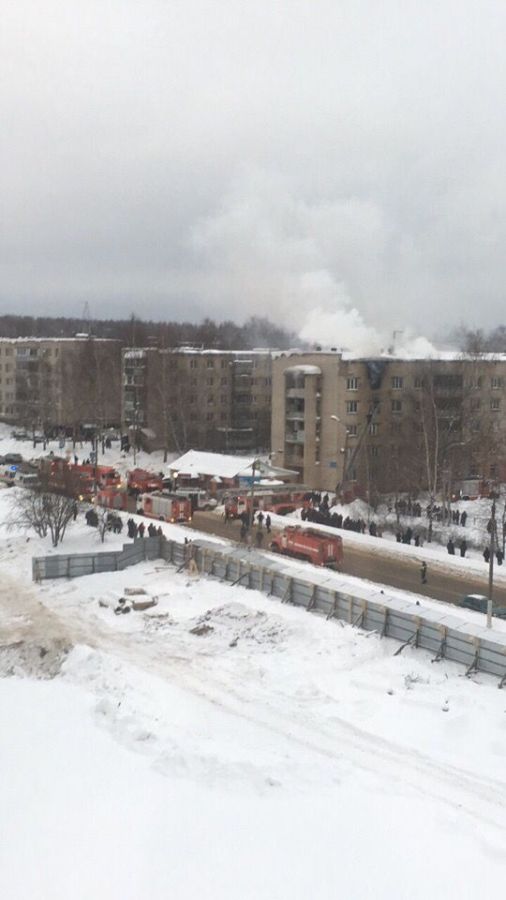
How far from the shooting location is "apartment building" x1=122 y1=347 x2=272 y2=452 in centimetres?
6328

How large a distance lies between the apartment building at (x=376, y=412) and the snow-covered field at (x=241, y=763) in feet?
90.3

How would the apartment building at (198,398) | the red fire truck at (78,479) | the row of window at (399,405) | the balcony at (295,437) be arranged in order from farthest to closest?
the apartment building at (198,398) < the balcony at (295,437) < the row of window at (399,405) < the red fire truck at (78,479)

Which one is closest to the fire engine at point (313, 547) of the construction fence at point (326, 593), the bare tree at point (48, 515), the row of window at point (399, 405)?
the construction fence at point (326, 593)

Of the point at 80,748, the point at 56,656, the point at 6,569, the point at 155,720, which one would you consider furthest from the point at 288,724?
the point at 6,569

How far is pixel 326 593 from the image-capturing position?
23.2 metres

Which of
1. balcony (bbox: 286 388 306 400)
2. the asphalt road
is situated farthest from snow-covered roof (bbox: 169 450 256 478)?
the asphalt road

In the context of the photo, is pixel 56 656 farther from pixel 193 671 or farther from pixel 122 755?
pixel 122 755

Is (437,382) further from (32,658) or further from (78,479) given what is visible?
(32,658)

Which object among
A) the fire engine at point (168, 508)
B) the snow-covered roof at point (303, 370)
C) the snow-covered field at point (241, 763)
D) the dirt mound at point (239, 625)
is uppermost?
the snow-covered roof at point (303, 370)

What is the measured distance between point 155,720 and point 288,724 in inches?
105

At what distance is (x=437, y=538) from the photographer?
36625mm

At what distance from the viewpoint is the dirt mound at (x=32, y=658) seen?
65.2 ft

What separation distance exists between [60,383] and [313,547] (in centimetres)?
5334

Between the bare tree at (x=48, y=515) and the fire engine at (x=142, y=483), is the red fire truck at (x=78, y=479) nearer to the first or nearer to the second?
the fire engine at (x=142, y=483)
